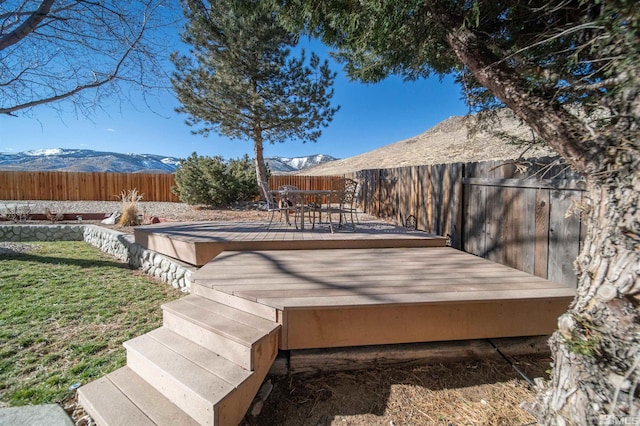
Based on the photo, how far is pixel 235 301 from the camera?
1.96m

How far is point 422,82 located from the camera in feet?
12.8

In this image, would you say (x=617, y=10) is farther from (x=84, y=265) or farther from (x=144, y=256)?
(x=84, y=265)

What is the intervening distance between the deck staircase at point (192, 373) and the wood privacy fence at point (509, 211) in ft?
6.04

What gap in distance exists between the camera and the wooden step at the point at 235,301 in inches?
70.3

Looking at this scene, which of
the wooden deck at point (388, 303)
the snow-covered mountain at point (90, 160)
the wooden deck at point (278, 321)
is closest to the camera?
the wooden deck at point (278, 321)

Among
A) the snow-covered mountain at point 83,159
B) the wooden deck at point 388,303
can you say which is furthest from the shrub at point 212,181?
the snow-covered mountain at point 83,159

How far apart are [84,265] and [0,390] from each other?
3169 mm

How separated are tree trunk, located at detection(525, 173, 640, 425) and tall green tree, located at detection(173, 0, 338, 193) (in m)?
7.29

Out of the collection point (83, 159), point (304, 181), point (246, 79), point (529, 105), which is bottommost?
point (529, 105)

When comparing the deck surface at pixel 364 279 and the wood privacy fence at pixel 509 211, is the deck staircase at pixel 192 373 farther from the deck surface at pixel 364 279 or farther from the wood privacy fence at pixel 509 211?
the wood privacy fence at pixel 509 211

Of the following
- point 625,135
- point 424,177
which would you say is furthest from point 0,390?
point 424,177

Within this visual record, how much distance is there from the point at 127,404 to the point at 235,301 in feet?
2.46

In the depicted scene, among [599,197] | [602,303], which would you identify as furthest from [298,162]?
[602,303]

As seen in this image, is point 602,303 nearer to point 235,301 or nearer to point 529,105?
point 529,105
